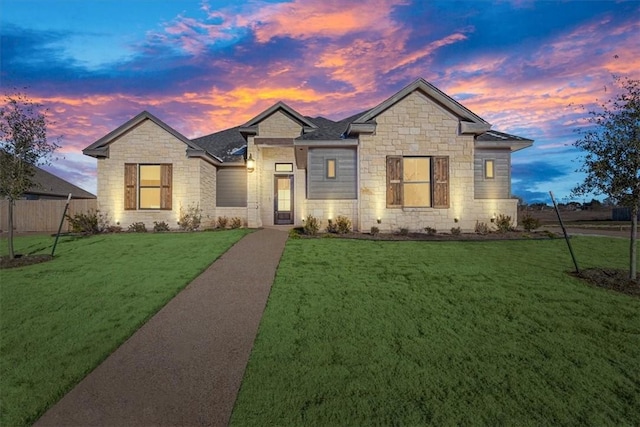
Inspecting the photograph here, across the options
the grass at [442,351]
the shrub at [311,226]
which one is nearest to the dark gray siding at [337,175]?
the shrub at [311,226]

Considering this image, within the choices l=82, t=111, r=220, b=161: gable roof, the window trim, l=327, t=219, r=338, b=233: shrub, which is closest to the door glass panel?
the window trim

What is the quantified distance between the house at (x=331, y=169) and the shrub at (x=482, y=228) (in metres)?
0.22

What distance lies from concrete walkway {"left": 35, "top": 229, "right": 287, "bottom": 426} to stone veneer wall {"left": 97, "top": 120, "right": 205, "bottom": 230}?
10.5 metres

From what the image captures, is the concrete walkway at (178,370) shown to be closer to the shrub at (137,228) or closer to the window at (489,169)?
the shrub at (137,228)

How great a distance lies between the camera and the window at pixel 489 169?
15992 mm

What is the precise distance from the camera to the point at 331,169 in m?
14.7

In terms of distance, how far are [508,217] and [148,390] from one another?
50.6 ft

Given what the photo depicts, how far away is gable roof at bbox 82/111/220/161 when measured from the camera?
1523cm

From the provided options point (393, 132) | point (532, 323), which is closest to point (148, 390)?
point (532, 323)

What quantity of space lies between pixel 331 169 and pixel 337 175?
0.39 meters

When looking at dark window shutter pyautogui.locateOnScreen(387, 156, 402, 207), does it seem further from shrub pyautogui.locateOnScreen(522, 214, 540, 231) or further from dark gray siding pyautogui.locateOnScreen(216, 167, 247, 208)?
dark gray siding pyautogui.locateOnScreen(216, 167, 247, 208)

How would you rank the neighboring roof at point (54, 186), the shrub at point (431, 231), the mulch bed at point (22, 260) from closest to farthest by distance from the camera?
the mulch bed at point (22, 260) → the shrub at point (431, 231) → the neighboring roof at point (54, 186)

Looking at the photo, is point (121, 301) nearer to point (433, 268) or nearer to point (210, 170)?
point (433, 268)

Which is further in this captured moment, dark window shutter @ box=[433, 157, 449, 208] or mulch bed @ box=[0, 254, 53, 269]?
dark window shutter @ box=[433, 157, 449, 208]
